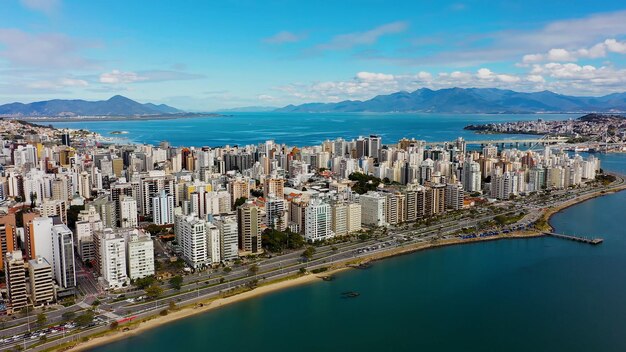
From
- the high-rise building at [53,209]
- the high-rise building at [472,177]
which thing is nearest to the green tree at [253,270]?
the high-rise building at [53,209]

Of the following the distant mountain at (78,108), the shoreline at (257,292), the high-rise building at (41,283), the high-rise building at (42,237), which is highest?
the distant mountain at (78,108)

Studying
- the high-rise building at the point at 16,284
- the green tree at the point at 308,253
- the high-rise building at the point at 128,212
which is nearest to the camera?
the high-rise building at the point at 16,284

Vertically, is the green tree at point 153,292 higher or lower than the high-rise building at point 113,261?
lower

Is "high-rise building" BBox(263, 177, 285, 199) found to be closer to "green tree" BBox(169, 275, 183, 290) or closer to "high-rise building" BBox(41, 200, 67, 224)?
"high-rise building" BBox(41, 200, 67, 224)

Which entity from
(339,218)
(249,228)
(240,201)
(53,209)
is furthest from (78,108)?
(249,228)

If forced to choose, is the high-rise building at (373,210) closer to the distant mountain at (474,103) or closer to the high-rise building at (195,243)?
the high-rise building at (195,243)

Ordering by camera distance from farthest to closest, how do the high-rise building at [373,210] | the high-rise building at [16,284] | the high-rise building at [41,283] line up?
the high-rise building at [373,210] → the high-rise building at [41,283] → the high-rise building at [16,284]

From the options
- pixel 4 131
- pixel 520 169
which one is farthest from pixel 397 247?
pixel 4 131

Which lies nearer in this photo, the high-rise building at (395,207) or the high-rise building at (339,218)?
the high-rise building at (339,218)
